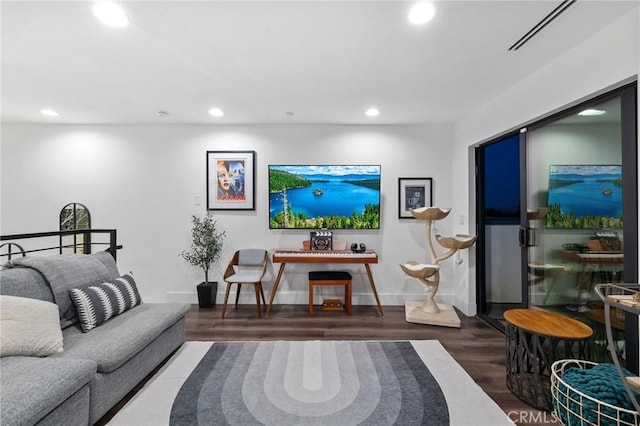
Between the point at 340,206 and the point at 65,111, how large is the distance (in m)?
3.73

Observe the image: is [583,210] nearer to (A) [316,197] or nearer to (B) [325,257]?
(B) [325,257]

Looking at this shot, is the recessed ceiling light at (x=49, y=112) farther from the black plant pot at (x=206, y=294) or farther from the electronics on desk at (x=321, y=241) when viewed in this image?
the electronics on desk at (x=321, y=241)

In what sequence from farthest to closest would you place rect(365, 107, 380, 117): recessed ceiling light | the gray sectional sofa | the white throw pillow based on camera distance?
1. rect(365, 107, 380, 117): recessed ceiling light
2. the white throw pillow
3. the gray sectional sofa

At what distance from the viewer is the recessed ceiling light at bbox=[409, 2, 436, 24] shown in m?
1.79

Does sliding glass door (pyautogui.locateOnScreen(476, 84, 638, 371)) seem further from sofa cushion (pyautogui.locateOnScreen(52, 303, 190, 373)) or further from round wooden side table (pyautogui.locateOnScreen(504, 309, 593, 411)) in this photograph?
sofa cushion (pyautogui.locateOnScreen(52, 303, 190, 373))

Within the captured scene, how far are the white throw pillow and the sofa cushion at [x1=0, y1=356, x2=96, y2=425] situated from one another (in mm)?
66

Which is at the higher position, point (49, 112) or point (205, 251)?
point (49, 112)

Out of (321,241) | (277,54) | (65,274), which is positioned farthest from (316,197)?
(65,274)

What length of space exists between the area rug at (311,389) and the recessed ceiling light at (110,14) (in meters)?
2.55

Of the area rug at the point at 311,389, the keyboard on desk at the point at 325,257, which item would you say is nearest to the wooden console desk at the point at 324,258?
the keyboard on desk at the point at 325,257

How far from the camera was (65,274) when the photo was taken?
2268 millimetres

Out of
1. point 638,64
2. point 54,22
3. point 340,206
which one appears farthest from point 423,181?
point 54,22

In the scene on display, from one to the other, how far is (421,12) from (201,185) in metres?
3.52

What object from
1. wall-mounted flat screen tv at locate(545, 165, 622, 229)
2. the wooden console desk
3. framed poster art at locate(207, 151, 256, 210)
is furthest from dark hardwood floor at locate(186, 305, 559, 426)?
framed poster art at locate(207, 151, 256, 210)
